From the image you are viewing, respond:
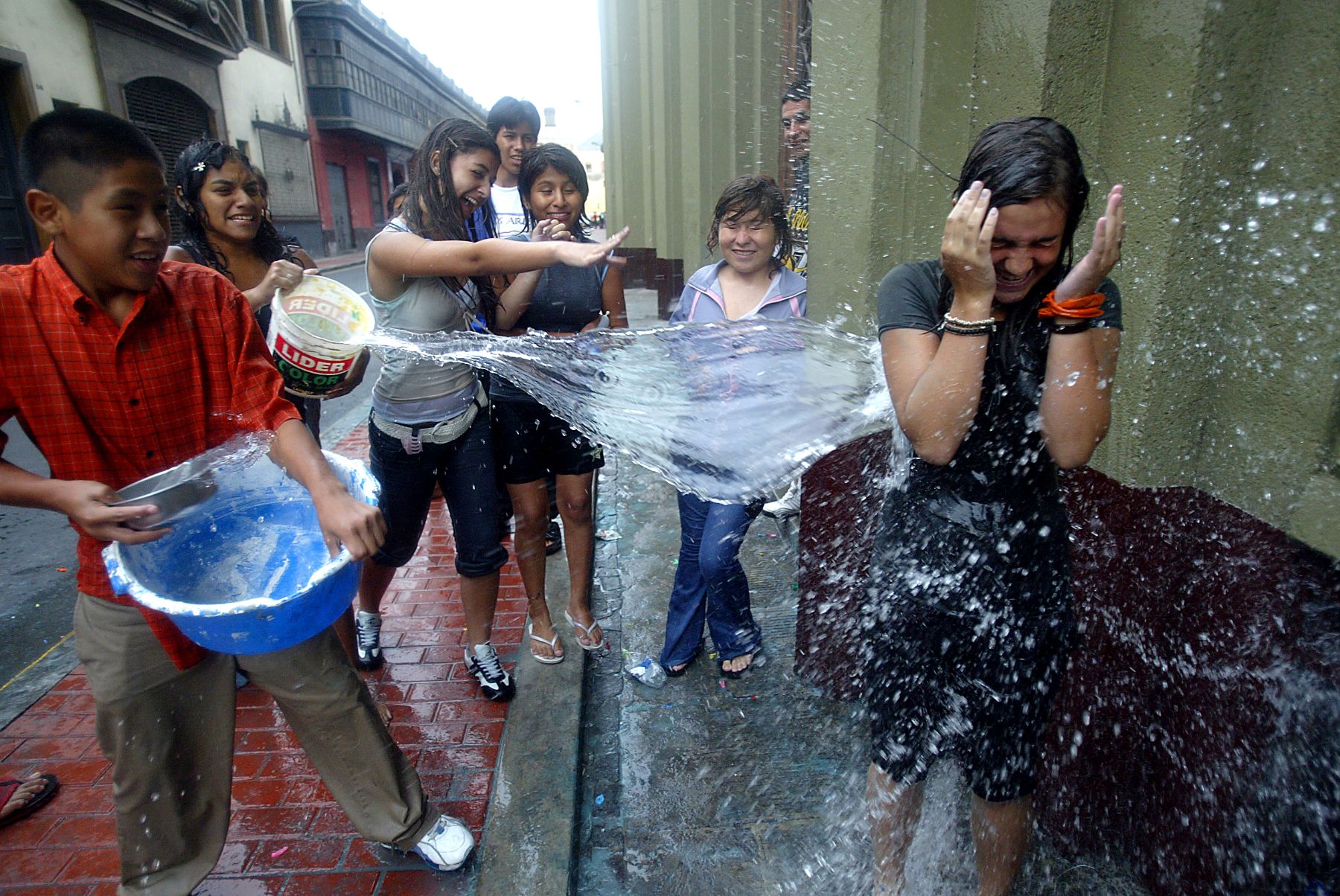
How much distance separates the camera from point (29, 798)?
106 inches

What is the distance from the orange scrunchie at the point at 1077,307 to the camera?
167 cm

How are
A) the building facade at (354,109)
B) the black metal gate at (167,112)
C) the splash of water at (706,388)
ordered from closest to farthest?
the splash of water at (706,388), the black metal gate at (167,112), the building facade at (354,109)

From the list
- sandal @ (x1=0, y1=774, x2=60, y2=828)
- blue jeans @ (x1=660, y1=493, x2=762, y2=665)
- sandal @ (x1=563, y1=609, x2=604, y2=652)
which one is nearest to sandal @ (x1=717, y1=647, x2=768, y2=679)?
blue jeans @ (x1=660, y1=493, x2=762, y2=665)

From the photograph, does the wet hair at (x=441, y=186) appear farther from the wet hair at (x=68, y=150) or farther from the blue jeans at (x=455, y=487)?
the wet hair at (x=68, y=150)

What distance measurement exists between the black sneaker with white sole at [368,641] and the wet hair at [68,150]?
2209 mm

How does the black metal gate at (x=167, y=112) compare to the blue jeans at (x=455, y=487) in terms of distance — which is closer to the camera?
the blue jeans at (x=455, y=487)

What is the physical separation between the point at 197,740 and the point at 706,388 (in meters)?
2.00

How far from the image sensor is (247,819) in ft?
8.85

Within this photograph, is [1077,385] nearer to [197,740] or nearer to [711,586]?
[711,586]

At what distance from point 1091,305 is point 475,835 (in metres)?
2.45

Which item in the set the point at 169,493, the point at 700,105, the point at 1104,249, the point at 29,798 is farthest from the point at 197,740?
the point at 700,105

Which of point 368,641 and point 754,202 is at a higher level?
point 754,202

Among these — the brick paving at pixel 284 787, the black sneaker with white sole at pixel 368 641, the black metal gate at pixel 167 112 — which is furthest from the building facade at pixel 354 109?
the brick paving at pixel 284 787

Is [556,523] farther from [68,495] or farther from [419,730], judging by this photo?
[68,495]
